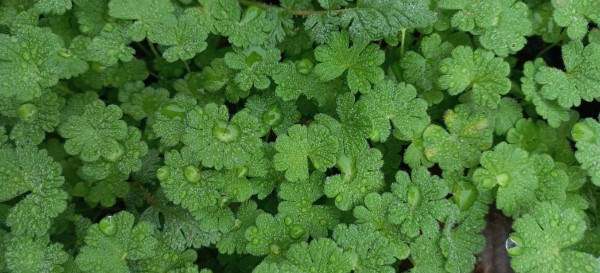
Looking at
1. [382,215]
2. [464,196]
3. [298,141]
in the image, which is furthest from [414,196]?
[298,141]

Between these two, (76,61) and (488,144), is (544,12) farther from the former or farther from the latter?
(76,61)

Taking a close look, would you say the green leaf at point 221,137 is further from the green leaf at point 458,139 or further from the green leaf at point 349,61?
the green leaf at point 458,139

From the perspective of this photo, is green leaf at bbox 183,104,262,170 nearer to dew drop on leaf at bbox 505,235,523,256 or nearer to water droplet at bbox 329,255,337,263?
water droplet at bbox 329,255,337,263

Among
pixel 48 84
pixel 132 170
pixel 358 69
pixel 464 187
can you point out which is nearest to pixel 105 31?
pixel 48 84

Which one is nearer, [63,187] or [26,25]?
[26,25]

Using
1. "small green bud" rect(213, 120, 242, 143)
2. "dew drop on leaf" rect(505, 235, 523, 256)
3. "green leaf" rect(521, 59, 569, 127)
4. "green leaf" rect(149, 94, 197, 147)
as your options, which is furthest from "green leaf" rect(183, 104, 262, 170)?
"green leaf" rect(521, 59, 569, 127)

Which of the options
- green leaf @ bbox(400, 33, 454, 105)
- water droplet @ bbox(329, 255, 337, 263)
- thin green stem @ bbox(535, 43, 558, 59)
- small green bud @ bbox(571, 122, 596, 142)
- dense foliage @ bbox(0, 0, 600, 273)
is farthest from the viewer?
A: thin green stem @ bbox(535, 43, 558, 59)

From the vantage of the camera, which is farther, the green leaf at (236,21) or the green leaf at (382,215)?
the green leaf at (236,21)

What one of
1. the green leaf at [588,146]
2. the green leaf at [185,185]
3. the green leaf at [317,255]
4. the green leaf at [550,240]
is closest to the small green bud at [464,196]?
the green leaf at [550,240]
